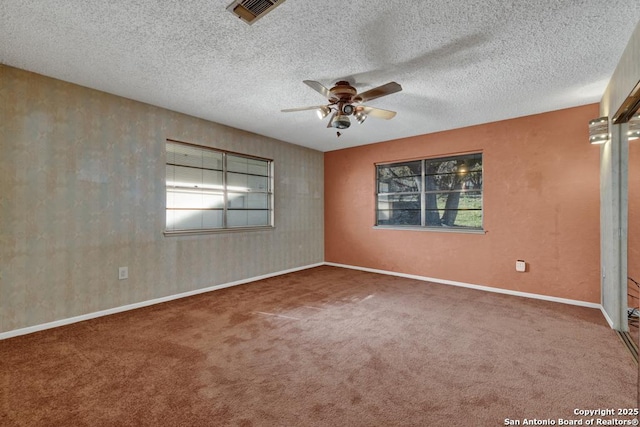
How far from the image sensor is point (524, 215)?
4.11 m

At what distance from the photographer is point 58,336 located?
277 cm

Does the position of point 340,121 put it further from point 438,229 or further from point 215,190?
point 438,229

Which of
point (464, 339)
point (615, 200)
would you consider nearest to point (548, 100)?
point (615, 200)

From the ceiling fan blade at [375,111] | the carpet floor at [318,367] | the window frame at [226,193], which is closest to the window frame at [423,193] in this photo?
the carpet floor at [318,367]

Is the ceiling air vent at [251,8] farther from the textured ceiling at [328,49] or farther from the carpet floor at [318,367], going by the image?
the carpet floor at [318,367]

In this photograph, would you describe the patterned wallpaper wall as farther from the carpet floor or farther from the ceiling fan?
the ceiling fan

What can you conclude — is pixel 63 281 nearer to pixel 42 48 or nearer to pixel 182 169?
pixel 182 169

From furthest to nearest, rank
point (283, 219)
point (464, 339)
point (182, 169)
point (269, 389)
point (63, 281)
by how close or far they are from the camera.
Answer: point (283, 219) < point (182, 169) < point (63, 281) < point (464, 339) < point (269, 389)

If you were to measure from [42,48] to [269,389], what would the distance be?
3410 millimetres

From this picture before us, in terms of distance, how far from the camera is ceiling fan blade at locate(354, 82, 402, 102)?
2.57m

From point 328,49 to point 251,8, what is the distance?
2.51ft

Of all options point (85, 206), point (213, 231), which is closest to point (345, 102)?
point (213, 231)

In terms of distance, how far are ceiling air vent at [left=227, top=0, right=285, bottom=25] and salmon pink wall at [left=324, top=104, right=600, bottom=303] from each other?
388 centimetres

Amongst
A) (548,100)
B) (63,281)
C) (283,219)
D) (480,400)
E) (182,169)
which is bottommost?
(480,400)
